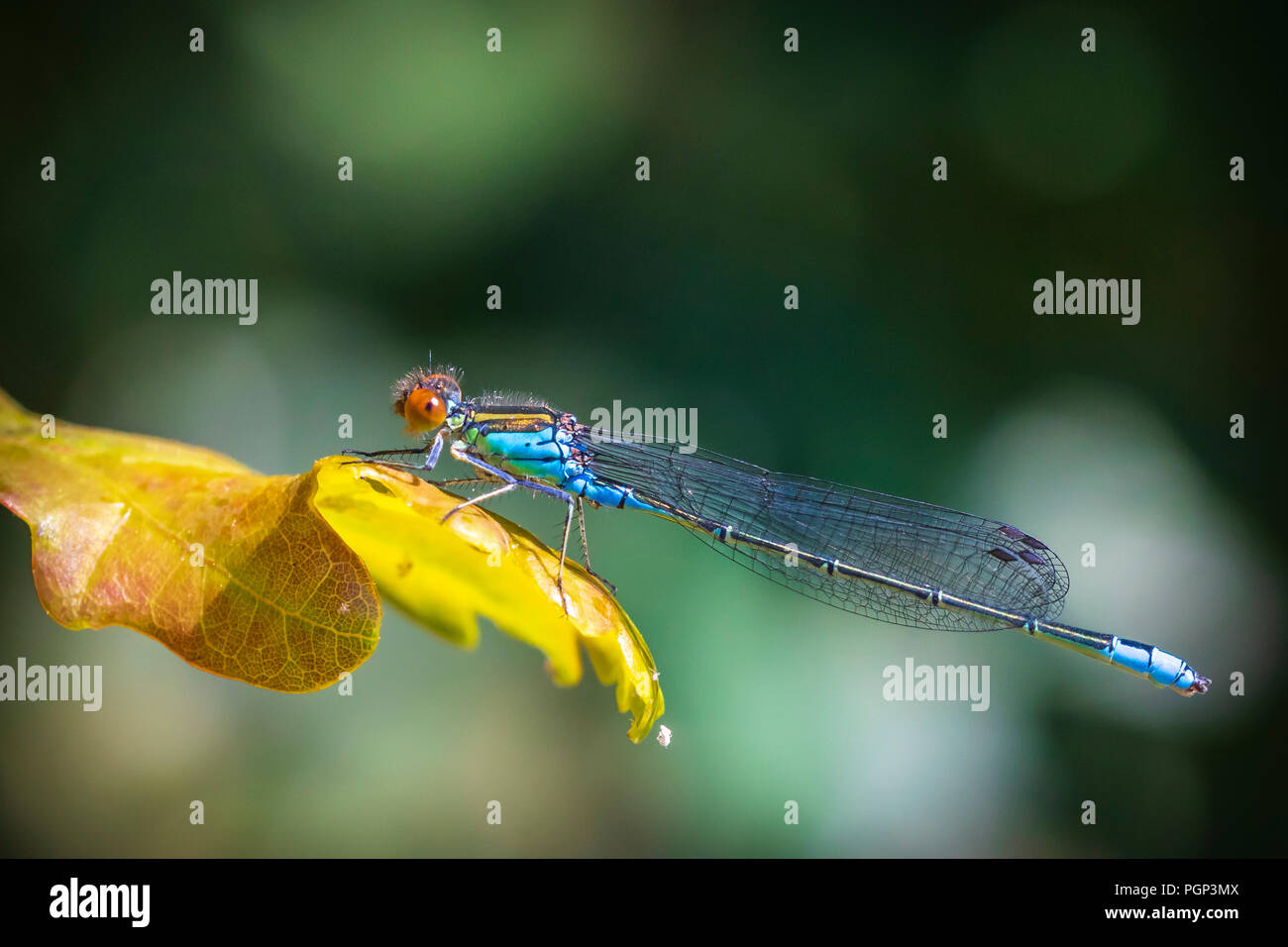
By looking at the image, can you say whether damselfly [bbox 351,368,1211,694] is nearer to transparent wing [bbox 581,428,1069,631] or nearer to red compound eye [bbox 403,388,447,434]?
transparent wing [bbox 581,428,1069,631]

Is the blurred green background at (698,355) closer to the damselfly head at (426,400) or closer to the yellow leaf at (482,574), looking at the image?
the damselfly head at (426,400)

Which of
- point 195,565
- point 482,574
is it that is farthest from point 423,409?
point 195,565

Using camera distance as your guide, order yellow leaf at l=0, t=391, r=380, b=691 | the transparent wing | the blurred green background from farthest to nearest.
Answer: the blurred green background
the transparent wing
yellow leaf at l=0, t=391, r=380, b=691

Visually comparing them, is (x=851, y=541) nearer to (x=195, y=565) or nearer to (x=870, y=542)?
(x=870, y=542)

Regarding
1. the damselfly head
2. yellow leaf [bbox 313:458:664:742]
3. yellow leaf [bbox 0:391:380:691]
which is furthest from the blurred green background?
yellow leaf [bbox 0:391:380:691]

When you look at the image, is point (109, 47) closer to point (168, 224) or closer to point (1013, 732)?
point (168, 224)

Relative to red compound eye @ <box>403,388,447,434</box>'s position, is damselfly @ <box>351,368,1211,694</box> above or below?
below
